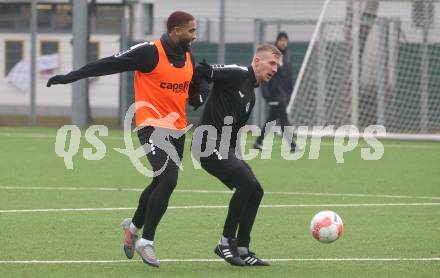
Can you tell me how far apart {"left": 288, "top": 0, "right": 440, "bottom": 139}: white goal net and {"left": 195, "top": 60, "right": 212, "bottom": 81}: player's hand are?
15.5 meters

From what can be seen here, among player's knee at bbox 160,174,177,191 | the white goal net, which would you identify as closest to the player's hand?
player's knee at bbox 160,174,177,191

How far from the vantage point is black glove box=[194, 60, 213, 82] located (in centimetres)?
958

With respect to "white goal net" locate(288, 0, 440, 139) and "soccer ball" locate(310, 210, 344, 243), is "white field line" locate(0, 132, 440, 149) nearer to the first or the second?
"white goal net" locate(288, 0, 440, 139)

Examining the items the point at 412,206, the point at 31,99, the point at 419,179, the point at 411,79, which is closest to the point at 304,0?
the point at 411,79

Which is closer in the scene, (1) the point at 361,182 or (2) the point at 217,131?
(2) the point at 217,131

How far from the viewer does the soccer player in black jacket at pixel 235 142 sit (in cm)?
950

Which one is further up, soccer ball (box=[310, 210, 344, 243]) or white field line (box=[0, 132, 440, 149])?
soccer ball (box=[310, 210, 344, 243])

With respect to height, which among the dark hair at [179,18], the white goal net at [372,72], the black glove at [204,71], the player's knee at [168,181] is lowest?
the white goal net at [372,72]

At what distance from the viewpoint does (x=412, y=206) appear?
→ 13602 mm

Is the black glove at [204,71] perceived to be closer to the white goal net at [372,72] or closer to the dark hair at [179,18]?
the dark hair at [179,18]

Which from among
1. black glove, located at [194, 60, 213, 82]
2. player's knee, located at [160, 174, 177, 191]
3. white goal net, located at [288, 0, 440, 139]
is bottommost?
white goal net, located at [288, 0, 440, 139]

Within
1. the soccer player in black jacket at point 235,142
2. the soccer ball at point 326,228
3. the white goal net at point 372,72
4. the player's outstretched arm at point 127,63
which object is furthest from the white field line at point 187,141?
the player's outstretched arm at point 127,63

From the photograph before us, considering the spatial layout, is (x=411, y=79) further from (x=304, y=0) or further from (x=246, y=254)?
(x=246, y=254)

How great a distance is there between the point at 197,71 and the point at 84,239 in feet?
6.92
